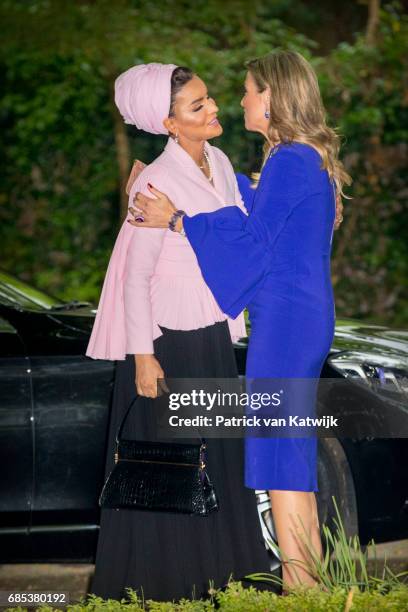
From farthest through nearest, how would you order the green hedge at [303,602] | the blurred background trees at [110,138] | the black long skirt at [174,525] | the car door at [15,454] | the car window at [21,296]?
the blurred background trees at [110,138] < the car window at [21,296] < the car door at [15,454] < the black long skirt at [174,525] < the green hedge at [303,602]

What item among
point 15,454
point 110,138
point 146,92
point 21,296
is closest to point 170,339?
point 146,92

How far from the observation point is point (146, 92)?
12.2 ft

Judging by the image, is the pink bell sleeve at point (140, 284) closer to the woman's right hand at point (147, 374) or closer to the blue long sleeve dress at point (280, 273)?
the woman's right hand at point (147, 374)

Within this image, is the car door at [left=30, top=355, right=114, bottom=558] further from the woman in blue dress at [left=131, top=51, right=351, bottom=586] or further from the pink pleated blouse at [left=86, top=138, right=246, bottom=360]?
the woman in blue dress at [left=131, top=51, right=351, bottom=586]

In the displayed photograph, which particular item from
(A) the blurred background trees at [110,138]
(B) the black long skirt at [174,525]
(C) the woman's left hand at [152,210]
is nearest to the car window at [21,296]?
(B) the black long skirt at [174,525]

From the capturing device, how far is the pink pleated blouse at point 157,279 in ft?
12.1

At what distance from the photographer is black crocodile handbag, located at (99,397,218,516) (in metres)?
3.67

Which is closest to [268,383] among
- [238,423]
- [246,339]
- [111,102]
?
[238,423]

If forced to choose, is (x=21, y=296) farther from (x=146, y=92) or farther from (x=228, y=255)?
(x=228, y=255)

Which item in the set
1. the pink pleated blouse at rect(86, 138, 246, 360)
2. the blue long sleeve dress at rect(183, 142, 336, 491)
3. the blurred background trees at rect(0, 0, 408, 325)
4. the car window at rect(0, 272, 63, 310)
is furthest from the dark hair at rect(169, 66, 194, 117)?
the blurred background trees at rect(0, 0, 408, 325)

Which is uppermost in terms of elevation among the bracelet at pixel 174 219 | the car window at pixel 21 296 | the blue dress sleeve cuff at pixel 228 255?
the bracelet at pixel 174 219

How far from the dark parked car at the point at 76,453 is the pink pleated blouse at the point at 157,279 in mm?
787

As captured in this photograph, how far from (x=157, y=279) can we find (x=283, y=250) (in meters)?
0.45

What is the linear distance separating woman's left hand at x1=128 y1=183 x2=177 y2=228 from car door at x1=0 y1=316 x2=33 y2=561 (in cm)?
118
